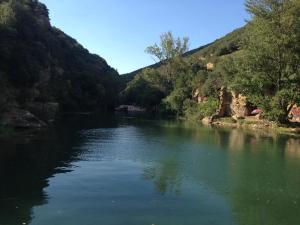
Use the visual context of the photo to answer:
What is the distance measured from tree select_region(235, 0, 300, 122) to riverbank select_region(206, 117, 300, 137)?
1.67 meters

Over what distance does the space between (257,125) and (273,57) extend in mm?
12511

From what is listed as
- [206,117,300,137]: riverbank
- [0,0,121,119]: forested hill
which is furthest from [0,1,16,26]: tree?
[206,117,300,137]: riverbank

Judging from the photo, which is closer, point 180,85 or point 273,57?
point 273,57

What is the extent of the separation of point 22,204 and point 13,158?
11530mm

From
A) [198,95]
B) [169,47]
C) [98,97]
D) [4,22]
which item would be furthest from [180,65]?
[4,22]

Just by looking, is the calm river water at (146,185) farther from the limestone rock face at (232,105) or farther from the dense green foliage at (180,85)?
the dense green foliage at (180,85)

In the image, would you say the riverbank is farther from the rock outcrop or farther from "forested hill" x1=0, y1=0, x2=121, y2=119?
"forested hill" x1=0, y1=0, x2=121, y2=119

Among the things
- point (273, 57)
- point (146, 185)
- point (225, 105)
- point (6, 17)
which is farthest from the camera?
point (225, 105)

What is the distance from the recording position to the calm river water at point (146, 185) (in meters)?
15.9

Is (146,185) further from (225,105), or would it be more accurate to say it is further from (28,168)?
(225,105)

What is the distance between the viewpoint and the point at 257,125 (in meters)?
66.7

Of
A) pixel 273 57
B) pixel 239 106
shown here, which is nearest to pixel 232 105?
pixel 239 106

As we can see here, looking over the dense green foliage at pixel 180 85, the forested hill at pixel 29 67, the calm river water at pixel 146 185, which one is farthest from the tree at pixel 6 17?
the dense green foliage at pixel 180 85

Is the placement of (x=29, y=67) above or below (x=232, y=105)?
above
